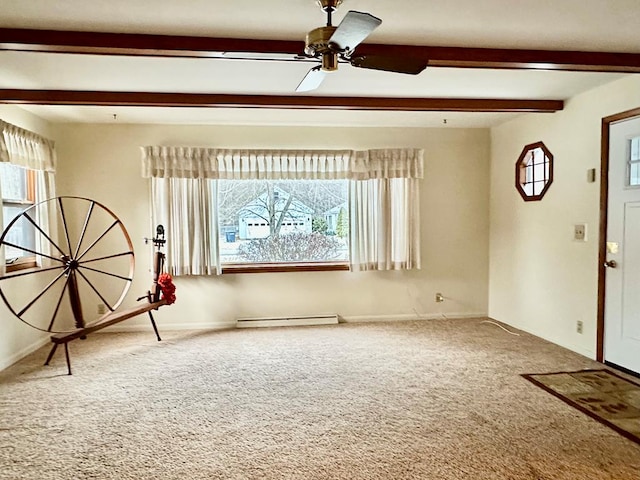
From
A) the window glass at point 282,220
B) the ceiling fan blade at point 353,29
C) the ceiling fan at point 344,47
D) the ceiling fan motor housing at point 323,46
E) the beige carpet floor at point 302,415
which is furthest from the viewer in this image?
the window glass at point 282,220

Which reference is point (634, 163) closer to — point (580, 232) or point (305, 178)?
point (580, 232)

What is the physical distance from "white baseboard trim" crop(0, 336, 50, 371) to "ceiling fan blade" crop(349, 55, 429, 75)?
3847 mm

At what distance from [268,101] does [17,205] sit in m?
2.61

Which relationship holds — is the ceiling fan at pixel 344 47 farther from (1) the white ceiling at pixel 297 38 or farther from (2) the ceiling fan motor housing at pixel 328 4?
(1) the white ceiling at pixel 297 38

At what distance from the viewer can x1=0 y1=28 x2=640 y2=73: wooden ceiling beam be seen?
2580 millimetres

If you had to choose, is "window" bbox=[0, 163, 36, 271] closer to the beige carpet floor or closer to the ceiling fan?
the beige carpet floor

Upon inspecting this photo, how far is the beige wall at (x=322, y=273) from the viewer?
5066 mm

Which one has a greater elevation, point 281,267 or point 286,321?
point 281,267

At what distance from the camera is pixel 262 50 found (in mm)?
2785

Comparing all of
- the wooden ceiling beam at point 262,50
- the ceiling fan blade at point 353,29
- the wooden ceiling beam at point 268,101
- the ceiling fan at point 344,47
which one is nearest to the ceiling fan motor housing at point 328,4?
the ceiling fan at point 344,47

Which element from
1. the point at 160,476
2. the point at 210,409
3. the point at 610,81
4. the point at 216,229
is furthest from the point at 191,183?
the point at 610,81

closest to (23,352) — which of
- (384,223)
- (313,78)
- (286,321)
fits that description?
(286,321)

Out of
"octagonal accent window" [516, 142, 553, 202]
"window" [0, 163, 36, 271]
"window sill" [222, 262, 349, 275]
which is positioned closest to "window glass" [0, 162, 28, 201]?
"window" [0, 163, 36, 271]

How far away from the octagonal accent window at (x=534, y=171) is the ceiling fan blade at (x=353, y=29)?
125 inches
